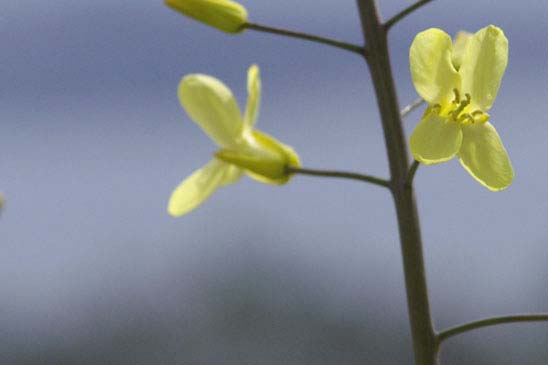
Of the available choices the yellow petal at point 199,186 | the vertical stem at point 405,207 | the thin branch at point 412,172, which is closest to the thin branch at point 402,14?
the vertical stem at point 405,207

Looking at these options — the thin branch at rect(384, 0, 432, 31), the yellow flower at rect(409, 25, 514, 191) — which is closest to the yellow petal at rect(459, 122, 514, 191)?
the yellow flower at rect(409, 25, 514, 191)

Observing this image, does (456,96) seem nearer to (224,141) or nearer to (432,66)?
(432,66)

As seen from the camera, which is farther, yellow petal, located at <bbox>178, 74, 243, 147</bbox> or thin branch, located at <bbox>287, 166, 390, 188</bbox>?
yellow petal, located at <bbox>178, 74, 243, 147</bbox>

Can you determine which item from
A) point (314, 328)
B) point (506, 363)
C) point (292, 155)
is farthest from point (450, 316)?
point (292, 155)

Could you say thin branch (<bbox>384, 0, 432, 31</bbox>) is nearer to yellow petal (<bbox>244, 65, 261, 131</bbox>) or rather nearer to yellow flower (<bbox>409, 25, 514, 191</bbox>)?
yellow flower (<bbox>409, 25, 514, 191</bbox>)

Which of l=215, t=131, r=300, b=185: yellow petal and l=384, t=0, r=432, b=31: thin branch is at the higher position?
l=384, t=0, r=432, b=31: thin branch

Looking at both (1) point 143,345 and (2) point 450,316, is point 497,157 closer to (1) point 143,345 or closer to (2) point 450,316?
(1) point 143,345
